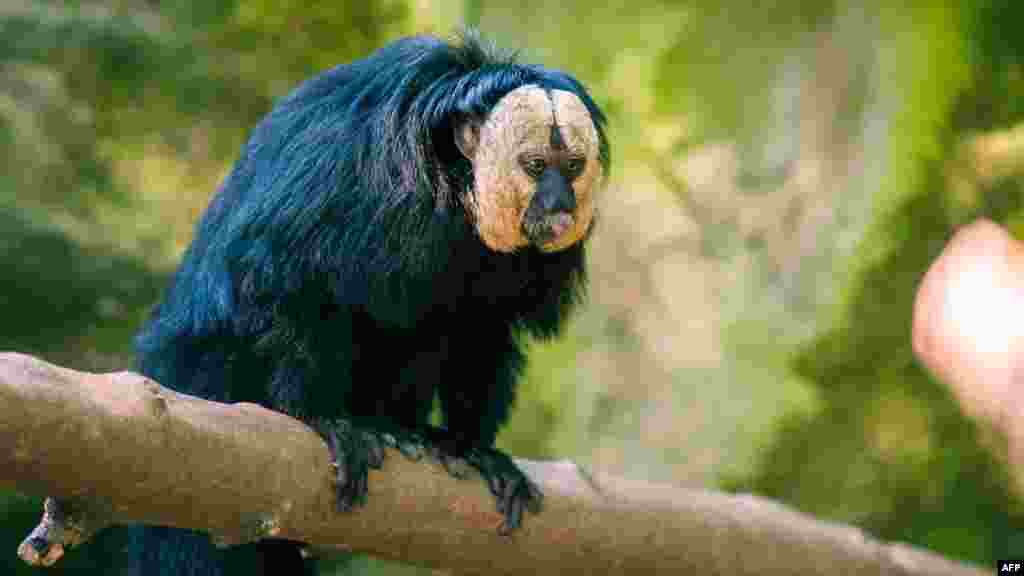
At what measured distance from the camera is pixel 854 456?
6.63m

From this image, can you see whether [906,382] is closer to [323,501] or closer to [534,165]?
[534,165]

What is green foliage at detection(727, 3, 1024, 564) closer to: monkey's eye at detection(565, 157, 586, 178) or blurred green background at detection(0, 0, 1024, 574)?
blurred green background at detection(0, 0, 1024, 574)

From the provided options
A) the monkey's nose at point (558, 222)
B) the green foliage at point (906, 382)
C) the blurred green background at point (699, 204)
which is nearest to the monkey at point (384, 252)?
the monkey's nose at point (558, 222)

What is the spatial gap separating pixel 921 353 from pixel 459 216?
3279 mm

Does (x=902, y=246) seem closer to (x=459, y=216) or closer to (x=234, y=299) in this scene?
(x=459, y=216)

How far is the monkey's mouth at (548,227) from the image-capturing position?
392 cm

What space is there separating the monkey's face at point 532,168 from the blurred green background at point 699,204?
288cm

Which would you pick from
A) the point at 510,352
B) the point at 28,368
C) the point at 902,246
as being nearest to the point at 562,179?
the point at 510,352

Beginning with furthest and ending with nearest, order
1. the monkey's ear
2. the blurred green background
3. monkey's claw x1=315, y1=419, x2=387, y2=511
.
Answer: the blurred green background
the monkey's ear
monkey's claw x1=315, y1=419, x2=387, y2=511

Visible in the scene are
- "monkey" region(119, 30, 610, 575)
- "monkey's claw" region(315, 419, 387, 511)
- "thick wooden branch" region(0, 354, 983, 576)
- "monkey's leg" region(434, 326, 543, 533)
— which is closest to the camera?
"thick wooden branch" region(0, 354, 983, 576)

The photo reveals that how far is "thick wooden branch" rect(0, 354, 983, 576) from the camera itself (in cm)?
298

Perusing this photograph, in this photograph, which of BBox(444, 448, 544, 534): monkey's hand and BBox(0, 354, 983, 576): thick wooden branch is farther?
BBox(444, 448, 544, 534): monkey's hand

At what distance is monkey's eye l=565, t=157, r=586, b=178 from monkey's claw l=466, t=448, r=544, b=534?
0.93 meters

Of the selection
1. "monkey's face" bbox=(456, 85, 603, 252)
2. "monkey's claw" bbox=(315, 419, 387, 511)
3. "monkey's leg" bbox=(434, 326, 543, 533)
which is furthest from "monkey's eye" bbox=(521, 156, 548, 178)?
"monkey's claw" bbox=(315, 419, 387, 511)
